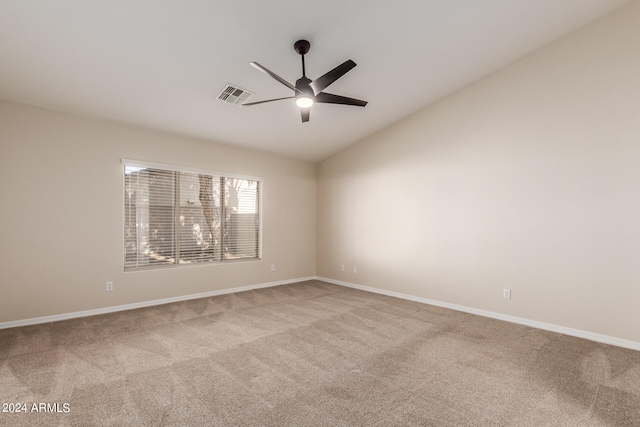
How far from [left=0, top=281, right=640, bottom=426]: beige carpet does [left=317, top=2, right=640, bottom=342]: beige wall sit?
1.92 ft

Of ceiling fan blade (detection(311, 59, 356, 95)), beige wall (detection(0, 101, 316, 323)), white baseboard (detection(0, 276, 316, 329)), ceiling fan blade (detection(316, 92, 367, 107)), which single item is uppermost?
ceiling fan blade (detection(311, 59, 356, 95))

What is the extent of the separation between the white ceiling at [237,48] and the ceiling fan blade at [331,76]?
51 cm

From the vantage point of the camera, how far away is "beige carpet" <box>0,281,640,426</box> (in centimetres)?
198

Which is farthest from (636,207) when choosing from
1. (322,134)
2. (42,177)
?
(42,177)

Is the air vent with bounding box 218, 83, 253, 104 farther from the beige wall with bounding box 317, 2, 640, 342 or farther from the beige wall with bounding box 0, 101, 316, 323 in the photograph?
the beige wall with bounding box 317, 2, 640, 342

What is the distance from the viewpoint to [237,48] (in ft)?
10.1

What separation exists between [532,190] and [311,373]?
11.4ft

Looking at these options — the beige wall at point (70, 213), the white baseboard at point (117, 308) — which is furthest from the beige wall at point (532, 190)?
the beige wall at point (70, 213)

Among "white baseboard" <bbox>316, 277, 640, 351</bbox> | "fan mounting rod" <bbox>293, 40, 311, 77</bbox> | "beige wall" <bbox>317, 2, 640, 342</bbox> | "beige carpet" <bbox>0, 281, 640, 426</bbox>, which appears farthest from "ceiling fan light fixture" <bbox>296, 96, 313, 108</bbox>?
"white baseboard" <bbox>316, 277, 640, 351</bbox>

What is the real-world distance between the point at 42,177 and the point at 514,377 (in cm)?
553

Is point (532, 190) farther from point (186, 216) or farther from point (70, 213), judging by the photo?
point (70, 213)

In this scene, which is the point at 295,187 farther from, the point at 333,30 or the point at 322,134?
the point at 333,30

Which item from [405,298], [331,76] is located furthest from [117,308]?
[405,298]

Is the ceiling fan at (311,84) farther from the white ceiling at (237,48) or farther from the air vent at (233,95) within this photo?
the air vent at (233,95)
